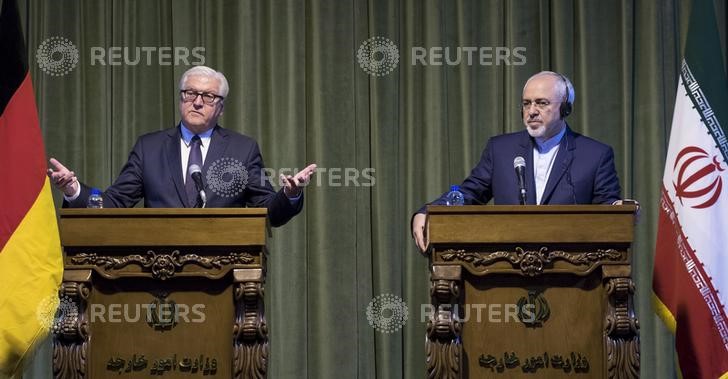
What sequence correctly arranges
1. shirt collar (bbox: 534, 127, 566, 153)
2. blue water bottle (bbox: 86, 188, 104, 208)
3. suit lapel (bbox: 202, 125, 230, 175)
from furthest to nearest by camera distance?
shirt collar (bbox: 534, 127, 566, 153) < suit lapel (bbox: 202, 125, 230, 175) < blue water bottle (bbox: 86, 188, 104, 208)

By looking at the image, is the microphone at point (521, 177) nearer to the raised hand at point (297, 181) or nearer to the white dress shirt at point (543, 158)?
the white dress shirt at point (543, 158)

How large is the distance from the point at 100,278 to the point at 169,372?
429mm

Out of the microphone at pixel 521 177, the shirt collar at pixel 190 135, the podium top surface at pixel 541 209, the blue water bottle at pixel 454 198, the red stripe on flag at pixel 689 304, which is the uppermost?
the shirt collar at pixel 190 135

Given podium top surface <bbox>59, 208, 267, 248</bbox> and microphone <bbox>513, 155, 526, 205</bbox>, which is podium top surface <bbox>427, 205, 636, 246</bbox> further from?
podium top surface <bbox>59, 208, 267, 248</bbox>

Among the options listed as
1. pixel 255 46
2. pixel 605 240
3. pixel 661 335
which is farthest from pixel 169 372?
pixel 661 335

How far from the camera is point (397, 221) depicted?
6680 mm

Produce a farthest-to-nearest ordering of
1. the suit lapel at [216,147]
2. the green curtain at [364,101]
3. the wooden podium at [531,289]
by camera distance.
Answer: the green curtain at [364,101] < the suit lapel at [216,147] < the wooden podium at [531,289]

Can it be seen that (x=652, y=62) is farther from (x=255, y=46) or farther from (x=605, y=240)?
(x=605, y=240)

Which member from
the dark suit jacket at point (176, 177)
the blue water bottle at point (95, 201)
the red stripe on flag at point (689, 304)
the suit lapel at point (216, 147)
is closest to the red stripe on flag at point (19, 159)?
the blue water bottle at point (95, 201)

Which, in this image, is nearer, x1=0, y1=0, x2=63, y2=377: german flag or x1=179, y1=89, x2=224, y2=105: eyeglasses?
x1=0, y1=0, x2=63, y2=377: german flag

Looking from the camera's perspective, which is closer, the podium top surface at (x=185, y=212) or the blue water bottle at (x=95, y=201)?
the podium top surface at (x=185, y=212)

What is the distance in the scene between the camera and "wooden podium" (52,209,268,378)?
13.9ft

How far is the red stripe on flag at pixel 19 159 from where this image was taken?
4.42 meters

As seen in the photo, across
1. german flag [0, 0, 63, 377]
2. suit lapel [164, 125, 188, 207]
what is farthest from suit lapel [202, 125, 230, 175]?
german flag [0, 0, 63, 377]
